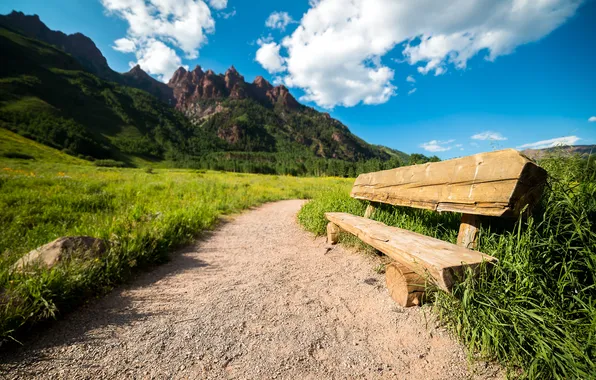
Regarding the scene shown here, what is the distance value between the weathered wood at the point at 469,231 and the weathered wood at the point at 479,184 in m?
0.26

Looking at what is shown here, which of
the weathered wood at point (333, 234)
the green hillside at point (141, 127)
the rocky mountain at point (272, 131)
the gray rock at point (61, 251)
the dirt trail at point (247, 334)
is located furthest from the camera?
the rocky mountain at point (272, 131)

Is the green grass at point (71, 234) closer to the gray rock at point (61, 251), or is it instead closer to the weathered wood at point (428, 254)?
the gray rock at point (61, 251)

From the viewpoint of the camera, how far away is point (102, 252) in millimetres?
3322

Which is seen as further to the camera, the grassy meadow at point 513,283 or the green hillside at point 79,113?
the green hillside at point 79,113

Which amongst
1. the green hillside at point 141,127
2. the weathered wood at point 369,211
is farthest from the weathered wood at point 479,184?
the green hillside at point 141,127

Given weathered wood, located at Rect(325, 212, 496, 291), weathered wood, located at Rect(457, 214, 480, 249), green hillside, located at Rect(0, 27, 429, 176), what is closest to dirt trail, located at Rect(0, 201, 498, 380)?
weathered wood, located at Rect(325, 212, 496, 291)

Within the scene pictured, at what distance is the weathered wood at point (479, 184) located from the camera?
6.67 ft

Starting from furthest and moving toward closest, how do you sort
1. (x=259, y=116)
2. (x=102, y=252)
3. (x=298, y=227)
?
(x=259, y=116)
(x=298, y=227)
(x=102, y=252)

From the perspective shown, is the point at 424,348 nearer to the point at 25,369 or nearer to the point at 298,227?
the point at 25,369

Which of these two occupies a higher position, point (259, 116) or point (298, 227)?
point (259, 116)

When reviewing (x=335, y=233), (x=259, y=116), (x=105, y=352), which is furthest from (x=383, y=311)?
(x=259, y=116)

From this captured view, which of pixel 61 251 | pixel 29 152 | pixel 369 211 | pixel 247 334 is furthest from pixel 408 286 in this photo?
pixel 29 152

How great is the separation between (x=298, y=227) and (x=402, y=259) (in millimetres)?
4597

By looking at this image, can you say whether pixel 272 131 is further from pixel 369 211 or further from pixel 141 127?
pixel 369 211
